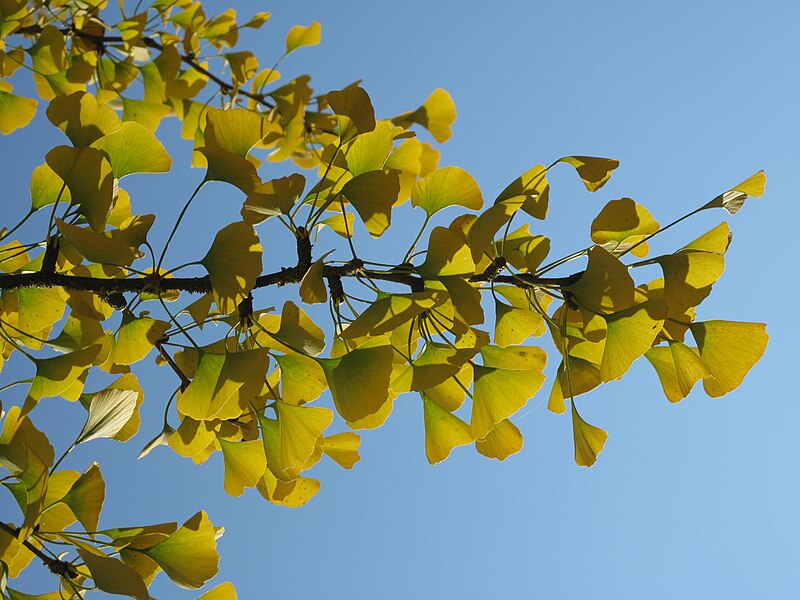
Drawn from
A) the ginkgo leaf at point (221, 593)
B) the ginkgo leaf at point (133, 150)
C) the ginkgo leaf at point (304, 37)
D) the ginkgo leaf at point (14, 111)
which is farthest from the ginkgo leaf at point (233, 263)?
the ginkgo leaf at point (304, 37)

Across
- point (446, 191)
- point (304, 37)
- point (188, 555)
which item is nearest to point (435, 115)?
point (304, 37)

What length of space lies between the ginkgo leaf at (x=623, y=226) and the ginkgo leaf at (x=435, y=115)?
0.58 m

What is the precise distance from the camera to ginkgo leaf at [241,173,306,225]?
46 cm

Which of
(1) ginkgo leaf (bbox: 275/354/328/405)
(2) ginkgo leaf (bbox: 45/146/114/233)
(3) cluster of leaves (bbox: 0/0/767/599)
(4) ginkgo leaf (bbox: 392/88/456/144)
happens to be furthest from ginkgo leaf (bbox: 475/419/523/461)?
(4) ginkgo leaf (bbox: 392/88/456/144)

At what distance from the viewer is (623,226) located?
1.80ft

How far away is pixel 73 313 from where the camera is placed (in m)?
0.56

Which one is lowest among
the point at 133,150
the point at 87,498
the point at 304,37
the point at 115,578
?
the point at 115,578

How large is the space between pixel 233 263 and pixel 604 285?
10.7 inches

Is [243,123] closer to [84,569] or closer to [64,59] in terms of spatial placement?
[84,569]

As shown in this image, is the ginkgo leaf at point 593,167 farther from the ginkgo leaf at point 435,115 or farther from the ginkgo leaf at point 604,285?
the ginkgo leaf at point 435,115

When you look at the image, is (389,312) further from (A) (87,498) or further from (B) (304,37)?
(B) (304,37)

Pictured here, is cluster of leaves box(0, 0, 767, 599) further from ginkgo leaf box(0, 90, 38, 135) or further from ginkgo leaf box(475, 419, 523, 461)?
ginkgo leaf box(0, 90, 38, 135)

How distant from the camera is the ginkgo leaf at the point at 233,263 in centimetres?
47

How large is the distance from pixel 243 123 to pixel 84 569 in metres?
0.42
